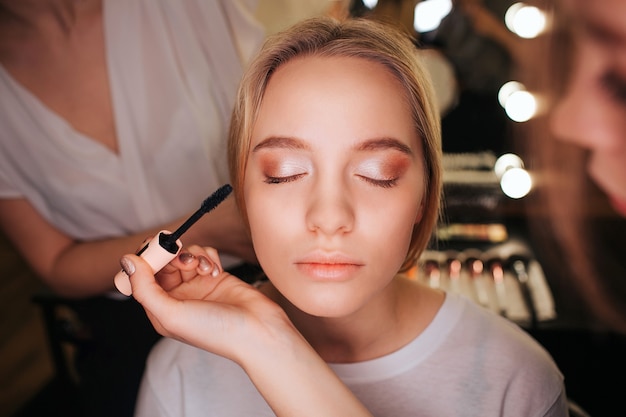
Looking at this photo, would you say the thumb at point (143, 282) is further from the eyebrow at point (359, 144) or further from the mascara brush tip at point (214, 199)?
the eyebrow at point (359, 144)

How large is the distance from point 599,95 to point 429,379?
490mm

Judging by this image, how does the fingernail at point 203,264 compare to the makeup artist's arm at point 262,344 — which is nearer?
the makeup artist's arm at point 262,344

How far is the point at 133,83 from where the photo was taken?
1141 millimetres

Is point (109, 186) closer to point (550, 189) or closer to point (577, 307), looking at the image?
point (550, 189)

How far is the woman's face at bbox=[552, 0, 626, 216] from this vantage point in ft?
2.13

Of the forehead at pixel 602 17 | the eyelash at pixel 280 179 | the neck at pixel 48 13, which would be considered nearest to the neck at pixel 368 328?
the eyelash at pixel 280 179

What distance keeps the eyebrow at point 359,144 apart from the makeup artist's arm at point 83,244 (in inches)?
10.8

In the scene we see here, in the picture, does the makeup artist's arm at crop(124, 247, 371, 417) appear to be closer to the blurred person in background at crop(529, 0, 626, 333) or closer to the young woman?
the young woman

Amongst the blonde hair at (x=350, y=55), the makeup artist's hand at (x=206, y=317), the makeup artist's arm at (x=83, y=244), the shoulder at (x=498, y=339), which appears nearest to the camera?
the makeup artist's hand at (x=206, y=317)

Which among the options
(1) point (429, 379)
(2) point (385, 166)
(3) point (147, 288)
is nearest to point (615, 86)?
(2) point (385, 166)

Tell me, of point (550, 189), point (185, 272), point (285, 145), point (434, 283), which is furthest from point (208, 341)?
point (434, 283)

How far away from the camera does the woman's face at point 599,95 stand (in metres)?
0.65

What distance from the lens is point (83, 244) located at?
3.88 feet

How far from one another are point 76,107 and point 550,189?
0.91m
